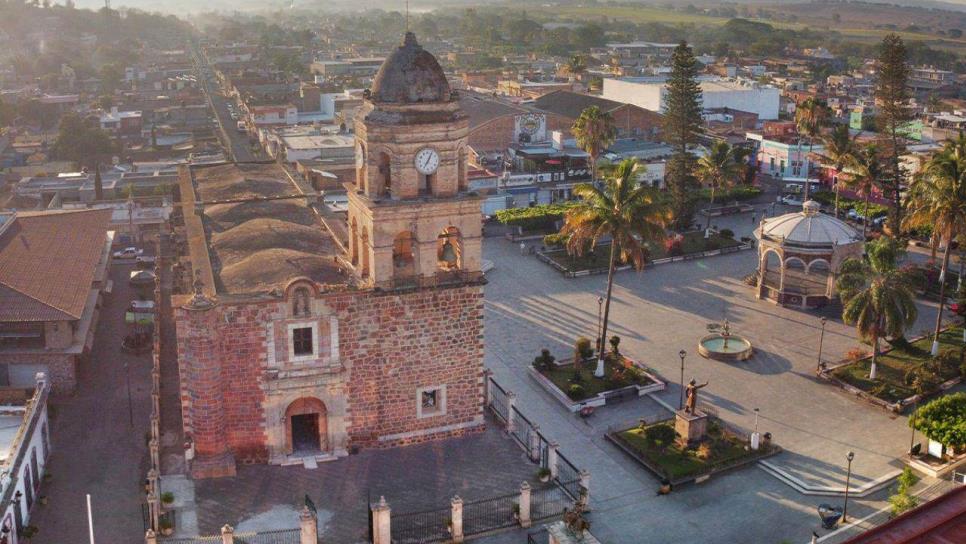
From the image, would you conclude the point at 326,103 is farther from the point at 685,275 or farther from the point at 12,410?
the point at 12,410

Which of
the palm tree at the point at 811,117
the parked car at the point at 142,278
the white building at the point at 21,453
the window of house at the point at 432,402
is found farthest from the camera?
the palm tree at the point at 811,117

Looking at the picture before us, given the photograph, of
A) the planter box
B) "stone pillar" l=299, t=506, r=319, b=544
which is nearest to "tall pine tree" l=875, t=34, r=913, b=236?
the planter box

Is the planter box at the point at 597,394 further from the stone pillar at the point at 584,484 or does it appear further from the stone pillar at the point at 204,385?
the stone pillar at the point at 204,385

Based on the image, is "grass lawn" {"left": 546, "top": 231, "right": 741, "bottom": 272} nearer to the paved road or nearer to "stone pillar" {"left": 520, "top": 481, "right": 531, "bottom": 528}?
the paved road

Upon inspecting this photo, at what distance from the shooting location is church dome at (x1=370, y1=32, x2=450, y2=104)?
2973cm

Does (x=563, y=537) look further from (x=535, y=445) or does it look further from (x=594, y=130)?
(x=594, y=130)

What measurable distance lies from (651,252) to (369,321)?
97.7 feet

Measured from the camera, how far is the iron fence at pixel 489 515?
2705 cm

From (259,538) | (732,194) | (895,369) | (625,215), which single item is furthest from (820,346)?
(732,194)

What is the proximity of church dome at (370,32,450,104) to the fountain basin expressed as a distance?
59.5 feet

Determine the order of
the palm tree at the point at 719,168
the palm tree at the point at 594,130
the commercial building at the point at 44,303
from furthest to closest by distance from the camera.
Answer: the palm tree at the point at 594,130
the palm tree at the point at 719,168
the commercial building at the point at 44,303

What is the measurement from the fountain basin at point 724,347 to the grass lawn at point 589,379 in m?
Result: 4.19

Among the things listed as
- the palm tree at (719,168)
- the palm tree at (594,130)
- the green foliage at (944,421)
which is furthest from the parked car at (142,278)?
the green foliage at (944,421)

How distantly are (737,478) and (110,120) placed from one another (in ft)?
264
